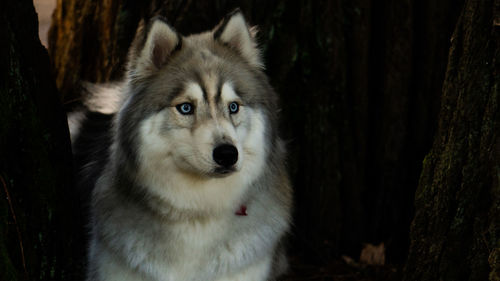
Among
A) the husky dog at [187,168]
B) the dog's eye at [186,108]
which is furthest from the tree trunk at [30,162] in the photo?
the dog's eye at [186,108]

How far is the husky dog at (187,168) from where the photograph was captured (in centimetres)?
333

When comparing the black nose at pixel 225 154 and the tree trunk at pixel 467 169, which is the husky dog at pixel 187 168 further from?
the tree trunk at pixel 467 169

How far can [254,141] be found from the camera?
3451 mm

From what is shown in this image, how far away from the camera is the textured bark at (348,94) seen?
15.0 feet

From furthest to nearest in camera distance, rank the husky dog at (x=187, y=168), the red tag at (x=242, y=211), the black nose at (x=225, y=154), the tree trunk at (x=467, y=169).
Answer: the red tag at (x=242, y=211) < the husky dog at (x=187, y=168) < the black nose at (x=225, y=154) < the tree trunk at (x=467, y=169)

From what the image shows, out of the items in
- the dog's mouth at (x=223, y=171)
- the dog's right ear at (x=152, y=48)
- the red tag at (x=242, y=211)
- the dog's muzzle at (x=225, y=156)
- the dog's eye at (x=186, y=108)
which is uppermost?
the dog's right ear at (x=152, y=48)

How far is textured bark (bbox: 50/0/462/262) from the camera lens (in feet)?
15.0

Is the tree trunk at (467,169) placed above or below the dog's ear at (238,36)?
below

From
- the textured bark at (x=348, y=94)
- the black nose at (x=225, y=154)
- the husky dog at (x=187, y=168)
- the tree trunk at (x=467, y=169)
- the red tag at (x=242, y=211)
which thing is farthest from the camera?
the textured bark at (x=348, y=94)

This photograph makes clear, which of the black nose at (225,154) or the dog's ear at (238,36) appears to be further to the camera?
the dog's ear at (238,36)

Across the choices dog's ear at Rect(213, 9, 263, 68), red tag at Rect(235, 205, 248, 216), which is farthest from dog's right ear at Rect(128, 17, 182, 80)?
red tag at Rect(235, 205, 248, 216)

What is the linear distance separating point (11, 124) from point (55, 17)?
2812 mm

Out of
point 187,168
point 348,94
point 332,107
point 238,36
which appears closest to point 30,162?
point 187,168

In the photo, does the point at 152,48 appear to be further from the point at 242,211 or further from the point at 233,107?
the point at 242,211
